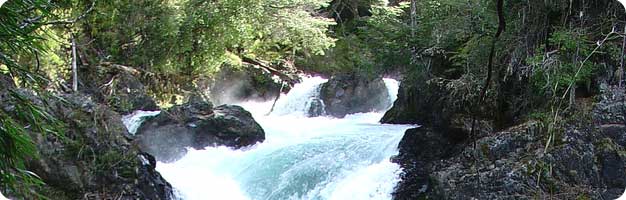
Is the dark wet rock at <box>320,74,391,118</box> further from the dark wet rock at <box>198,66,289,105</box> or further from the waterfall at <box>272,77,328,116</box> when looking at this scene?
the dark wet rock at <box>198,66,289,105</box>

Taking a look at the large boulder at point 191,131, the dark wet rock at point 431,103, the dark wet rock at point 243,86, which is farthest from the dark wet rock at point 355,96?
the large boulder at point 191,131

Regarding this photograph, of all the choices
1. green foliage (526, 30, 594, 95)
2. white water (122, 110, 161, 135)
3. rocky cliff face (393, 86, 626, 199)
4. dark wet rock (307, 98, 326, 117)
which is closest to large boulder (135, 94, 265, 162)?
white water (122, 110, 161, 135)

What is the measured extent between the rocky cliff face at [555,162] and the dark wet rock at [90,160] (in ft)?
5.52

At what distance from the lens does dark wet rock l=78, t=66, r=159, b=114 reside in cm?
577

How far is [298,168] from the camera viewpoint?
401 centimetres

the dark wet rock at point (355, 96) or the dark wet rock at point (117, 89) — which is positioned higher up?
the dark wet rock at point (117, 89)

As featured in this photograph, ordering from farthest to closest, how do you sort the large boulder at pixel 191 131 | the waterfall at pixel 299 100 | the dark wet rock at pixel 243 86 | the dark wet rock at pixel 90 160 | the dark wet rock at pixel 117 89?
the dark wet rock at pixel 243 86 < the waterfall at pixel 299 100 < the dark wet rock at pixel 117 89 < the large boulder at pixel 191 131 < the dark wet rock at pixel 90 160

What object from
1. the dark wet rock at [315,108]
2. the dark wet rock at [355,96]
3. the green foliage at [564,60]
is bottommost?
the dark wet rock at [315,108]

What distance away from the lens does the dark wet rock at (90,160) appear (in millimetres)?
2756

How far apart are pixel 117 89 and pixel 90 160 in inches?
144

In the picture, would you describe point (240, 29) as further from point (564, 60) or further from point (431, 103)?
point (564, 60)

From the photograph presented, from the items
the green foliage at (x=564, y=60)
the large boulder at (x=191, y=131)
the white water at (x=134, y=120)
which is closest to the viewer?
the green foliage at (x=564, y=60)

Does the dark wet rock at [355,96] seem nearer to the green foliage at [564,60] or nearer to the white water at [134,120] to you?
the white water at [134,120]

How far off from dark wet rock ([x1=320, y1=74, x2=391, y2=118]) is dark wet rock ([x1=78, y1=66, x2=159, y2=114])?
7.66ft
